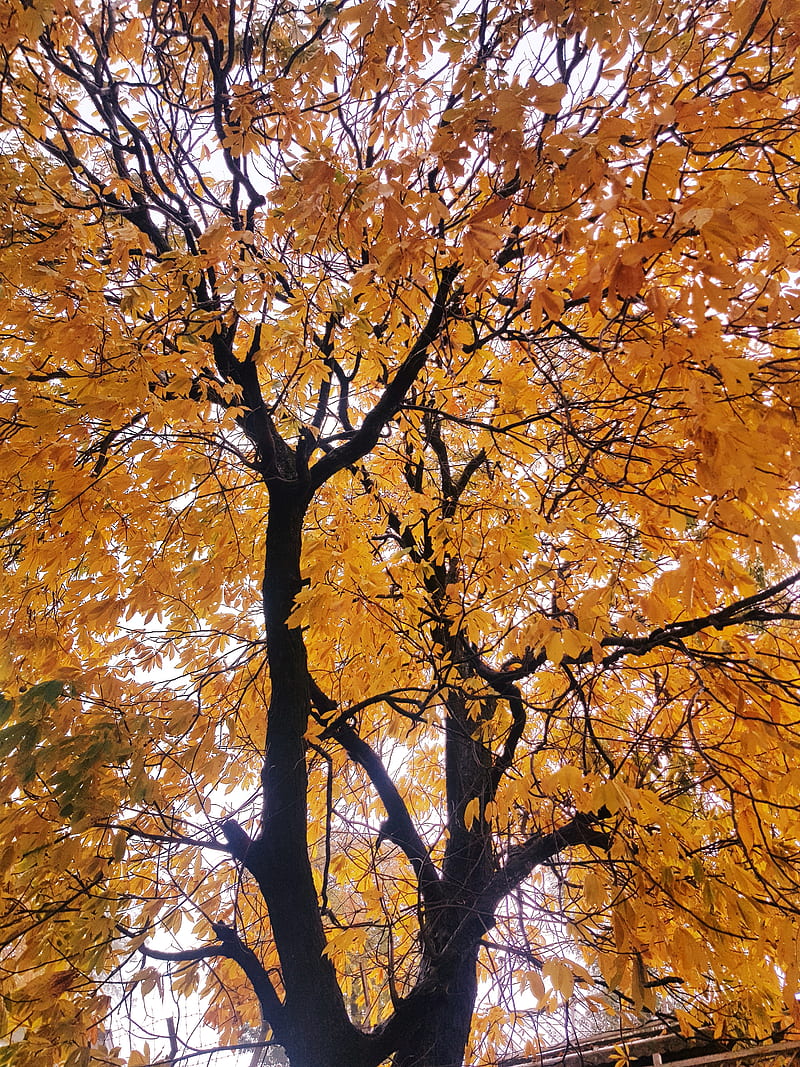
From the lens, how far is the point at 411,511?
11.3 feet

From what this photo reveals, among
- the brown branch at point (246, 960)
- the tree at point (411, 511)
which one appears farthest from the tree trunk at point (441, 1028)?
the brown branch at point (246, 960)

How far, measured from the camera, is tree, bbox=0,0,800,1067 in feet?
5.45

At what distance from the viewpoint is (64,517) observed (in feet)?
8.20

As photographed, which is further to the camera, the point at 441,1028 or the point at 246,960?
the point at 441,1028

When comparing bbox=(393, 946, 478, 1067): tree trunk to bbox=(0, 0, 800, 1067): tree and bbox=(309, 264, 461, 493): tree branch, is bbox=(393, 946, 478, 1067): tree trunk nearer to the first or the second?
bbox=(0, 0, 800, 1067): tree

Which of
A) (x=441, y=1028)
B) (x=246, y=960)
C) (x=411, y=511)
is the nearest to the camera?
(x=246, y=960)

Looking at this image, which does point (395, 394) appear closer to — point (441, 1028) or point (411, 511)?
point (411, 511)

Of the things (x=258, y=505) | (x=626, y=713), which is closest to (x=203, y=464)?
(x=258, y=505)

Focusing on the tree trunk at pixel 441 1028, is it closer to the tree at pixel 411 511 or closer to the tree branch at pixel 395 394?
the tree at pixel 411 511

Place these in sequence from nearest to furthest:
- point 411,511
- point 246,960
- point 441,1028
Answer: point 246,960 → point 441,1028 → point 411,511

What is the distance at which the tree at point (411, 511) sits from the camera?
1.66 metres

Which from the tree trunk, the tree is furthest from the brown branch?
the tree trunk

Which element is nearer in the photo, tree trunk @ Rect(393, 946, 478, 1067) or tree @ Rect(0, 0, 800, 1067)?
tree @ Rect(0, 0, 800, 1067)

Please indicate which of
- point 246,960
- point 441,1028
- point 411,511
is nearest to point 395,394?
point 411,511
